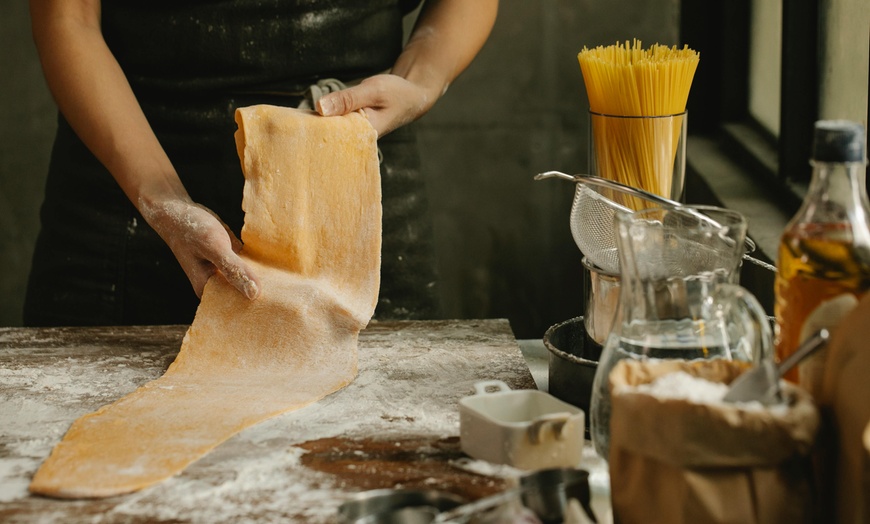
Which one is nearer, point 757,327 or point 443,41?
point 757,327

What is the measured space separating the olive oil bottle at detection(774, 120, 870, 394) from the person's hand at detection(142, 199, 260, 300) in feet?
2.48

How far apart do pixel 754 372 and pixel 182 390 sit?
77cm

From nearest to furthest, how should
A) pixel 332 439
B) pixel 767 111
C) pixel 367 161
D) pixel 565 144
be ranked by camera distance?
pixel 332 439 < pixel 367 161 < pixel 767 111 < pixel 565 144

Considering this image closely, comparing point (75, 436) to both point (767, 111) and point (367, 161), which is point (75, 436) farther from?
point (767, 111)

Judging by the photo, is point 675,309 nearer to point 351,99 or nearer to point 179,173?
point 351,99

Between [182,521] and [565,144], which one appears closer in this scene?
[182,521]

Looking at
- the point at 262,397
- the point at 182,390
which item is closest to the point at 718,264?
the point at 262,397

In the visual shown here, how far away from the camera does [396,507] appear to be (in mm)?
866

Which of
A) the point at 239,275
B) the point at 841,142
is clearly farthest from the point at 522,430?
the point at 239,275

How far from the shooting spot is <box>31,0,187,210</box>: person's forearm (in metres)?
1.53

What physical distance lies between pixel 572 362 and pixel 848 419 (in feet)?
1.40

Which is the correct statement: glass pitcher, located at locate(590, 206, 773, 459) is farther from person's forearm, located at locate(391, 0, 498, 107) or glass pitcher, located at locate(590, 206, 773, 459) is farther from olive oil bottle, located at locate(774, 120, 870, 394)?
person's forearm, located at locate(391, 0, 498, 107)

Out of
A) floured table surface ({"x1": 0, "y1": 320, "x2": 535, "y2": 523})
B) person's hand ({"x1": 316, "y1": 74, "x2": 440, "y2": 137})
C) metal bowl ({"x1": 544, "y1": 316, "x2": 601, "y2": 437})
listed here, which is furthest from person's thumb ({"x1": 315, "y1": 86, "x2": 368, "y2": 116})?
metal bowl ({"x1": 544, "y1": 316, "x2": 601, "y2": 437})

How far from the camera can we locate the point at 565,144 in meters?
2.94
